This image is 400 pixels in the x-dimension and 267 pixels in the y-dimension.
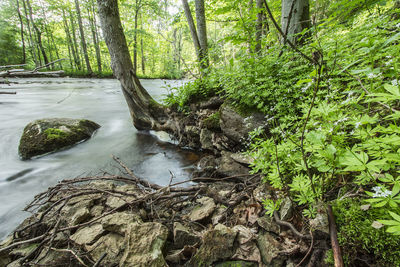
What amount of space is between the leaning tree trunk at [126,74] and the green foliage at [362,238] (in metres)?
4.92

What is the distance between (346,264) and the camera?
3.69 ft

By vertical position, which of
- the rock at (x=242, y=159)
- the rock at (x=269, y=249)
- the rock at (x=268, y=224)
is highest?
the rock at (x=242, y=159)

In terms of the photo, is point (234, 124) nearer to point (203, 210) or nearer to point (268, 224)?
point (203, 210)

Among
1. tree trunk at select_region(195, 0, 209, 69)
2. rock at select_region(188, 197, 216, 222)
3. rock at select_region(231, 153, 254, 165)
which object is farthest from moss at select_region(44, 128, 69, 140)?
rock at select_region(231, 153, 254, 165)

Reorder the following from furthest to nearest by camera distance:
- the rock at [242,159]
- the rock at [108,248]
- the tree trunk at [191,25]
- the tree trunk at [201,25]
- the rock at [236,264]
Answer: the tree trunk at [191,25]
the tree trunk at [201,25]
the rock at [242,159]
the rock at [108,248]
the rock at [236,264]

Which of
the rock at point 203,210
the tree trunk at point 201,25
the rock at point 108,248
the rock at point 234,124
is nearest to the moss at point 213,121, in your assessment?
the rock at point 234,124

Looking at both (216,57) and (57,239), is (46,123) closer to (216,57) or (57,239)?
(57,239)

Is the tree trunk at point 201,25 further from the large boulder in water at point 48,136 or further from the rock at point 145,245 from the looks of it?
the rock at point 145,245

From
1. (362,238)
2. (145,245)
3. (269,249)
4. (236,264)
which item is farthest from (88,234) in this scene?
(362,238)

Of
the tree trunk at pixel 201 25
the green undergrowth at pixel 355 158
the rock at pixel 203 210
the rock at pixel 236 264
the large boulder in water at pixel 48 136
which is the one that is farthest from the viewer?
the tree trunk at pixel 201 25

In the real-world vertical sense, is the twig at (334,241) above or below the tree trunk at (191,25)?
below

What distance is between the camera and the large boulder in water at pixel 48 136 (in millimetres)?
5188

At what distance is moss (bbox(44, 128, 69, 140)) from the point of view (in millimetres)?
5414

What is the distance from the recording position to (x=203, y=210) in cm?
220
